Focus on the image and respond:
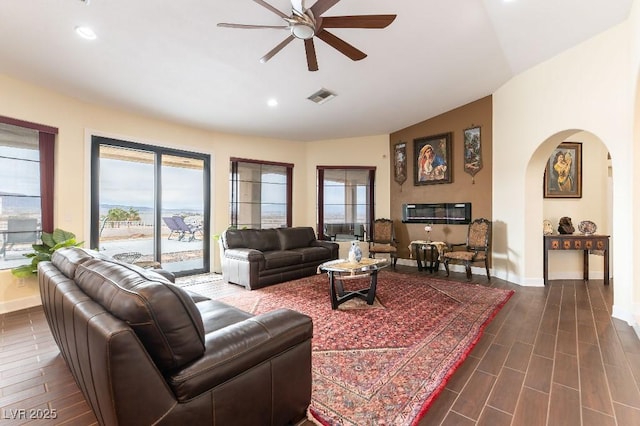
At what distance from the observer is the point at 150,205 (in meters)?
5.03

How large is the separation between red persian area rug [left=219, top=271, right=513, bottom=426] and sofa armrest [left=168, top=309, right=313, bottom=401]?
580 mm

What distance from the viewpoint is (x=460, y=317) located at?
10.3 feet

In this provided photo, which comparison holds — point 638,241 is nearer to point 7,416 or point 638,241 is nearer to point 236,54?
point 236,54

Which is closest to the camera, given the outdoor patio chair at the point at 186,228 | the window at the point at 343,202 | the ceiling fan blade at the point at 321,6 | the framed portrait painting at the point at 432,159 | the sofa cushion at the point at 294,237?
the ceiling fan blade at the point at 321,6

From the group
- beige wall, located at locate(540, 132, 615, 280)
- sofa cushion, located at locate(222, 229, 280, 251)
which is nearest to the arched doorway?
beige wall, located at locate(540, 132, 615, 280)

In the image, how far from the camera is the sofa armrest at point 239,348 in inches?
45.5

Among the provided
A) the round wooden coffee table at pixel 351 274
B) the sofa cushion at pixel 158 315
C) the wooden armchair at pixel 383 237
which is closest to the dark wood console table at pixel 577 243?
the wooden armchair at pixel 383 237

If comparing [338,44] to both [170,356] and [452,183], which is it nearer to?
[170,356]

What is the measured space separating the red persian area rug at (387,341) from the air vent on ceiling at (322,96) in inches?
115

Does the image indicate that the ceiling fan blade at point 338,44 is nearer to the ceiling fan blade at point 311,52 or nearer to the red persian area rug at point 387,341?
the ceiling fan blade at point 311,52

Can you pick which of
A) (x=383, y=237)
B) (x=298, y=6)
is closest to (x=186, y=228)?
(x=383, y=237)

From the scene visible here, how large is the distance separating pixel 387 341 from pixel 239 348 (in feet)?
5.46

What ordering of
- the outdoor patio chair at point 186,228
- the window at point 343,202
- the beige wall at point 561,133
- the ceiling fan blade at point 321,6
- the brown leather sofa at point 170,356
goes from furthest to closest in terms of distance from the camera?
the window at point 343,202
the outdoor patio chair at point 186,228
the beige wall at point 561,133
the ceiling fan blade at point 321,6
the brown leather sofa at point 170,356

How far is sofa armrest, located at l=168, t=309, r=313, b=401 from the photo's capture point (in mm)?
1156
